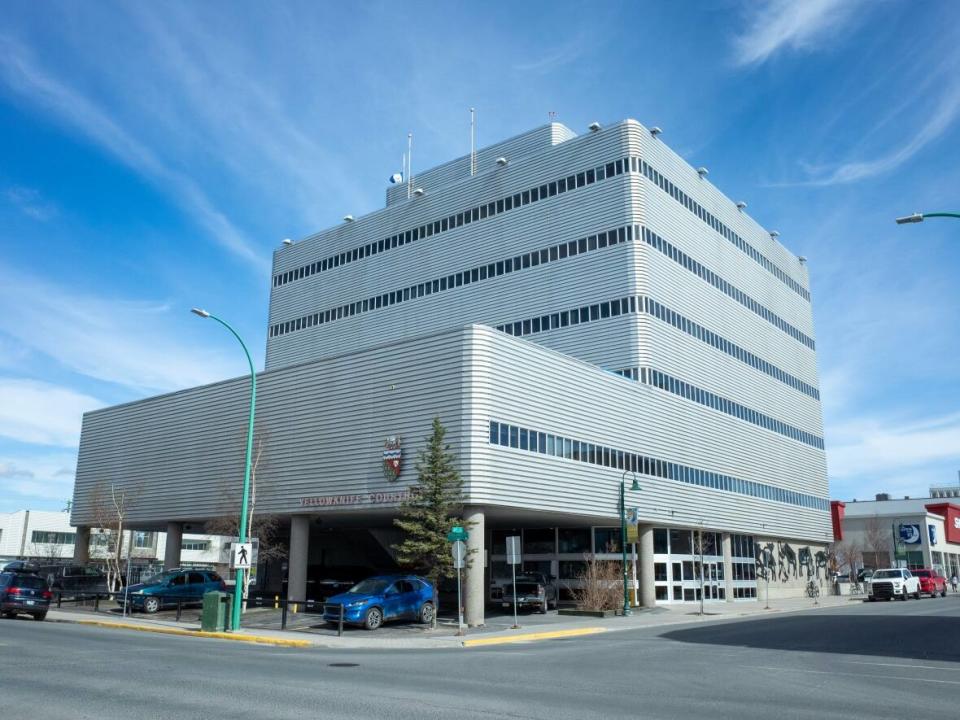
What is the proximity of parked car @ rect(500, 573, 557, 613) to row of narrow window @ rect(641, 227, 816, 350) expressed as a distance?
2131 cm

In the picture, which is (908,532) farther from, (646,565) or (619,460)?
(619,460)

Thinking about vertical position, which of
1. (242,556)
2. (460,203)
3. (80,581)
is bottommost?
(80,581)

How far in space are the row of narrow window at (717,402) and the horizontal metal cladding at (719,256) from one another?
28.7ft

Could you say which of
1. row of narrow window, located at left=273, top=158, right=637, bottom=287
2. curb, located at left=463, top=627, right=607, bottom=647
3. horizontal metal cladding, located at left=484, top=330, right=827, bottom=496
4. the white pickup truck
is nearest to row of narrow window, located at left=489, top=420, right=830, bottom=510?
horizontal metal cladding, located at left=484, top=330, right=827, bottom=496

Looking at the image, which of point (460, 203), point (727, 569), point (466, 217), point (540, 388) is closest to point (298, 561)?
point (540, 388)

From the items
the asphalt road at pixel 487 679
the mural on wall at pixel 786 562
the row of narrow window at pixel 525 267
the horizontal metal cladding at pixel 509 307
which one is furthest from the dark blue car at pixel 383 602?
the mural on wall at pixel 786 562

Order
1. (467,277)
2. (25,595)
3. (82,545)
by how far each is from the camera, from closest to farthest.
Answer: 1. (25,595)
2. (82,545)
3. (467,277)

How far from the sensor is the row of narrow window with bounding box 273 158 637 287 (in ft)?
164

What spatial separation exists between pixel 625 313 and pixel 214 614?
29008 millimetres

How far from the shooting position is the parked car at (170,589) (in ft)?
109

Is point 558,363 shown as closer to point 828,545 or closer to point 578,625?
point 578,625

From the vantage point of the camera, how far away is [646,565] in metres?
42.7

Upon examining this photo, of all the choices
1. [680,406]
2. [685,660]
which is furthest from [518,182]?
[685,660]

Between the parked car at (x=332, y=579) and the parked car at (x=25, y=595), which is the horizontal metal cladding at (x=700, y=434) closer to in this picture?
the parked car at (x=332, y=579)
